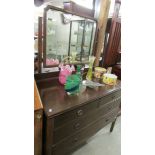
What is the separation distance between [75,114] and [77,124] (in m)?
0.14

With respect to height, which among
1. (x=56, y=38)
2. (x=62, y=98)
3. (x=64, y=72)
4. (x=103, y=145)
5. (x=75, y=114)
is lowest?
(x=103, y=145)

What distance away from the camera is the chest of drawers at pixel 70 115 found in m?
0.96

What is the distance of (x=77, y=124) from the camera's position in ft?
3.77

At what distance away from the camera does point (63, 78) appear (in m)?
1.32

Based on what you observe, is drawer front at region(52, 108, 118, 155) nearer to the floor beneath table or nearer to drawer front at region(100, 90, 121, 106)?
drawer front at region(100, 90, 121, 106)


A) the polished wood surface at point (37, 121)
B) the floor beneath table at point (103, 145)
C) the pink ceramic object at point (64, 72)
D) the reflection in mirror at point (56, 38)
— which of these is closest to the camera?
the polished wood surface at point (37, 121)

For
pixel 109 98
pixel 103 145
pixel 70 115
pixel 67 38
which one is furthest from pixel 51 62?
pixel 103 145

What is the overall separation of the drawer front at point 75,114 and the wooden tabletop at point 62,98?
1.9 inches

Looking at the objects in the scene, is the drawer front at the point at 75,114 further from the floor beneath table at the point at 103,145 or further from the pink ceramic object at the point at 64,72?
the floor beneath table at the point at 103,145

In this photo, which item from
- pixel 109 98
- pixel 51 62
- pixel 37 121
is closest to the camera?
pixel 37 121

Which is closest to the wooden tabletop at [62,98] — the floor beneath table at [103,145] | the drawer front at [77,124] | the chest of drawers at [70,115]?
the chest of drawers at [70,115]

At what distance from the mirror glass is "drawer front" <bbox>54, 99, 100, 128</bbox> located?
52cm

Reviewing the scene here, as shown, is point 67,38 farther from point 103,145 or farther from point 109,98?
point 103,145
